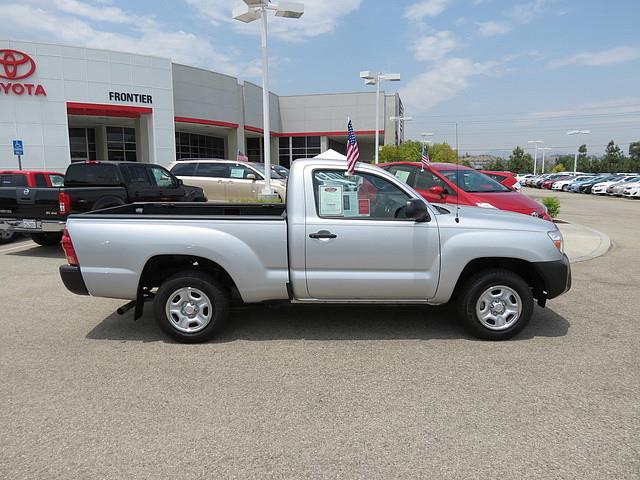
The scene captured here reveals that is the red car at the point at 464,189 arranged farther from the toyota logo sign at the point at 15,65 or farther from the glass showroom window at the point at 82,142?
the glass showroom window at the point at 82,142

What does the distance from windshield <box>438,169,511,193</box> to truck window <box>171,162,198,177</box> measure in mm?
10375

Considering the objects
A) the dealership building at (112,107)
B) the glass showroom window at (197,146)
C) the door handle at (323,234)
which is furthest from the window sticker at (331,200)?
the glass showroom window at (197,146)

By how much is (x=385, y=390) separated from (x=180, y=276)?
232 centimetres

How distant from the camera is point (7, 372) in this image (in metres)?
4.36

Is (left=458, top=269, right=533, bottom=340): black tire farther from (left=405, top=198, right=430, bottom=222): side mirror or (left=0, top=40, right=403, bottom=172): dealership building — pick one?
(left=0, top=40, right=403, bottom=172): dealership building

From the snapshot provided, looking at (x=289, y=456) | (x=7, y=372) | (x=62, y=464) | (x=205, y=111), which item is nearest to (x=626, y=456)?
(x=289, y=456)

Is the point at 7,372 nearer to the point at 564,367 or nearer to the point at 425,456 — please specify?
the point at 425,456

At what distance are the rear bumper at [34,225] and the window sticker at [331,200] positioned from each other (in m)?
6.92

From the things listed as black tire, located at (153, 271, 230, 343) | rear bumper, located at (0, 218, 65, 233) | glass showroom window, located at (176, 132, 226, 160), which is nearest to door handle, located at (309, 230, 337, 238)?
black tire, located at (153, 271, 230, 343)

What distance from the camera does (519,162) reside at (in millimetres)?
116500

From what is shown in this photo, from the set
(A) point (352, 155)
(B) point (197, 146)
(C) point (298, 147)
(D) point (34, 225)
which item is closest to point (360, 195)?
(A) point (352, 155)

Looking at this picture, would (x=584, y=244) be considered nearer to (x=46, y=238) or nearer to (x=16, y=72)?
(x=46, y=238)

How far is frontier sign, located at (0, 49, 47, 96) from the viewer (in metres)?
26.3

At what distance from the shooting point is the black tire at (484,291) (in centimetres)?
496
